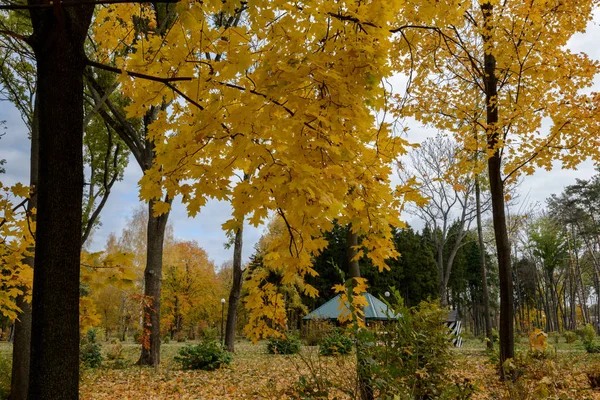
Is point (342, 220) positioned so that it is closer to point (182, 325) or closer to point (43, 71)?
point (43, 71)

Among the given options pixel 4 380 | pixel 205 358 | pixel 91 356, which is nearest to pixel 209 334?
pixel 205 358

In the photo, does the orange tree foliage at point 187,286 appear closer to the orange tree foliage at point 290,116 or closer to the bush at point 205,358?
the bush at point 205,358

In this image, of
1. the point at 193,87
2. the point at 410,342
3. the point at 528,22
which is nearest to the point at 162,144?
the point at 193,87

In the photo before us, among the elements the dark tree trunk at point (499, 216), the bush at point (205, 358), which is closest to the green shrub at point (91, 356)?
the bush at point (205, 358)

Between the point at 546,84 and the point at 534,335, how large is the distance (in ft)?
→ 14.1

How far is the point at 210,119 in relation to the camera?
194cm

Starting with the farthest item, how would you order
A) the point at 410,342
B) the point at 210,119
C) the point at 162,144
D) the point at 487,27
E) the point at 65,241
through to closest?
the point at 487,27
the point at 410,342
the point at 162,144
the point at 65,241
the point at 210,119

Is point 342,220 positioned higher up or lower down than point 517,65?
lower down

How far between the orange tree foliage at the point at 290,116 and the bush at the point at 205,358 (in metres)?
7.59

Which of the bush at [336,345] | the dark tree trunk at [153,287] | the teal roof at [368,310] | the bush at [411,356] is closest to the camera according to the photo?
A: the bush at [411,356]

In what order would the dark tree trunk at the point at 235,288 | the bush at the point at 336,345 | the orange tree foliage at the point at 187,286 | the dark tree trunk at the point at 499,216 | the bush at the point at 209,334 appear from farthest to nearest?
the orange tree foliage at the point at 187,286 < the dark tree trunk at the point at 235,288 < the bush at the point at 209,334 < the dark tree trunk at the point at 499,216 < the bush at the point at 336,345

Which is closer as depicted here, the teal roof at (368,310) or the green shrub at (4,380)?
the green shrub at (4,380)

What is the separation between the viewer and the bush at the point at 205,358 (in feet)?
29.8

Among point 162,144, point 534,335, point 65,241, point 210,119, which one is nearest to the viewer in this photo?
point 210,119
